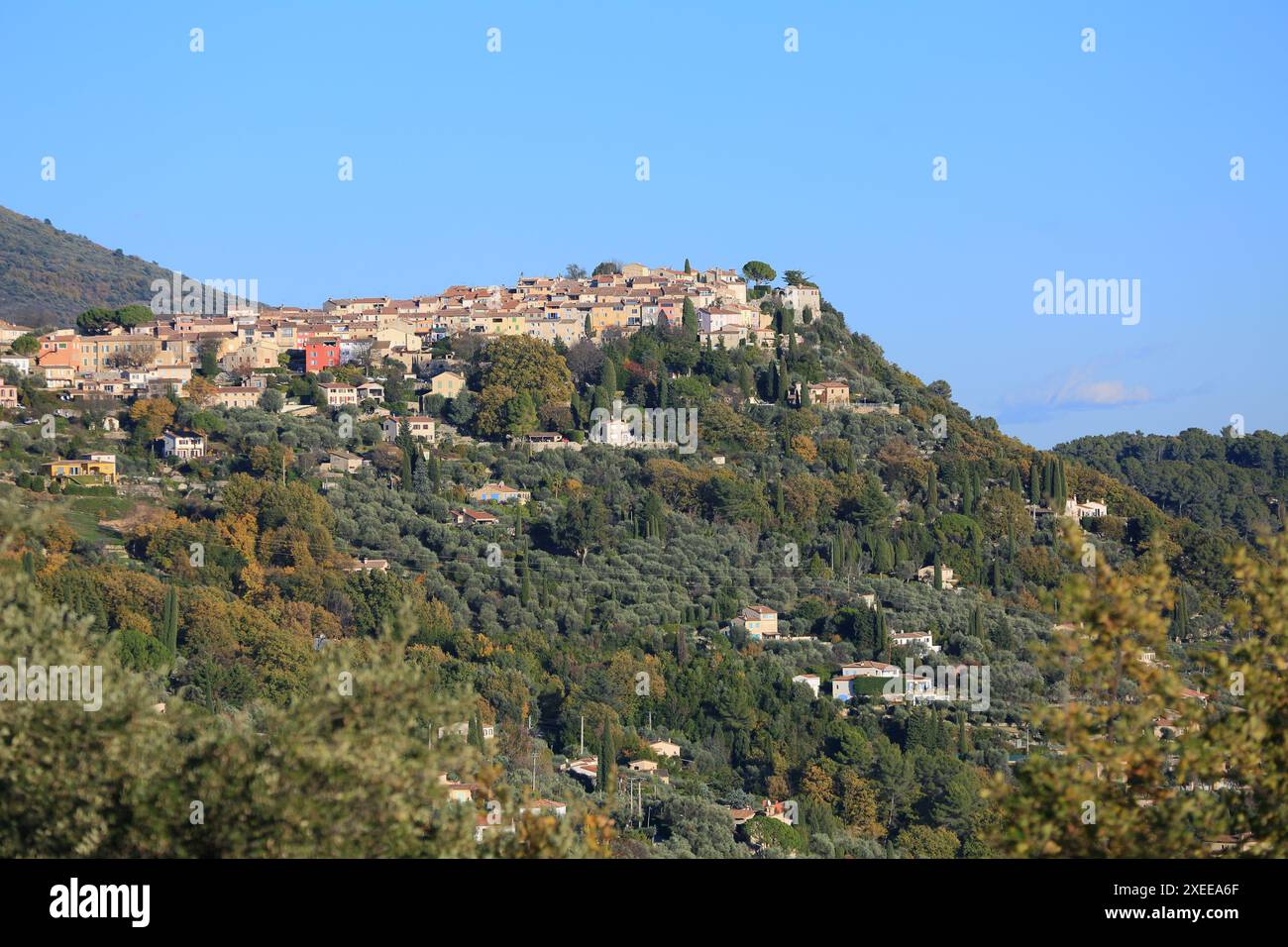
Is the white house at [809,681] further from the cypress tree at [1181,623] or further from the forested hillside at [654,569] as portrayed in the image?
the cypress tree at [1181,623]

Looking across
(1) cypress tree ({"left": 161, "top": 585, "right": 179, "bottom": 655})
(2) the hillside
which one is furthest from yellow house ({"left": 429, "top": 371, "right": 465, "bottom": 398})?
(2) the hillside

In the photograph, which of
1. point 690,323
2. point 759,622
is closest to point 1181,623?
point 759,622

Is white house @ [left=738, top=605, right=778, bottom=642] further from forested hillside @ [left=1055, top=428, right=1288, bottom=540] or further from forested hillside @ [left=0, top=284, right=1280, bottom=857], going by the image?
forested hillside @ [left=1055, top=428, right=1288, bottom=540]

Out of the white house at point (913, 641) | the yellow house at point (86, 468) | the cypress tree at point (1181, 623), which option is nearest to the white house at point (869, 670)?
the white house at point (913, 641)

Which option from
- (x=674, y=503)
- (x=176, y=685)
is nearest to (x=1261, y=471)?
(x=674, y=503)

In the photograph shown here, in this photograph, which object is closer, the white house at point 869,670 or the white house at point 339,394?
the white house at point 869,670

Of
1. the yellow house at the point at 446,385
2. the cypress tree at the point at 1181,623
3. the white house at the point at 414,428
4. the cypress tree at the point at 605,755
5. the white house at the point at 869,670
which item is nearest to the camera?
the cypress tree at the point at 605,755
